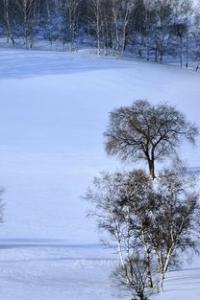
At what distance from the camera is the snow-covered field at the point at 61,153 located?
28.2m

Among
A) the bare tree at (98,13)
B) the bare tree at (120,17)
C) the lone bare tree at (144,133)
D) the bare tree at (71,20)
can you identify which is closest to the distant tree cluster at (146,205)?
the lone bare tree at (144,133)

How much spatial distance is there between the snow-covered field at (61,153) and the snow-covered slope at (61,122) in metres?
0.08

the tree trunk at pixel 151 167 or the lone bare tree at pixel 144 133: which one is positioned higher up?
the lone bare tree at pixel 144 133

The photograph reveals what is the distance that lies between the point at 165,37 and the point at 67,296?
6724cm

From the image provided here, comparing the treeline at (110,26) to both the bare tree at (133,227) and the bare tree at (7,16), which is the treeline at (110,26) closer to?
the bare tree at (7,16)

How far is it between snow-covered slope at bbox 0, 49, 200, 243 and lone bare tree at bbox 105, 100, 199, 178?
82.0 inches

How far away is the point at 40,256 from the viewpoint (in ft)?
101

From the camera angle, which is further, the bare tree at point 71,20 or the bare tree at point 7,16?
the bare tree at point 71,20

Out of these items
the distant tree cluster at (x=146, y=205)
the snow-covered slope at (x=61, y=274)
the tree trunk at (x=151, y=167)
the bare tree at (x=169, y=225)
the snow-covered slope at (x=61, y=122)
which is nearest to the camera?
the snow-covered slope at (x=61, y=274)

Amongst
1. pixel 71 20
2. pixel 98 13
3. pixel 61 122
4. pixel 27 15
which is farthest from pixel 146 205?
pixel 71 20

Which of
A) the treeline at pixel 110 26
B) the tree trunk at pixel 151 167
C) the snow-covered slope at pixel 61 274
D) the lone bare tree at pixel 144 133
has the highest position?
the treeline at pixel 110 26

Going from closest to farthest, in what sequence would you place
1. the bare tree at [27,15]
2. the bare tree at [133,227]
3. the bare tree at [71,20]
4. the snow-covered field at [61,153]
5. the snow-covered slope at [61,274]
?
the bare tree at [133,227]
the snow-covered slope at [61,274]
the snow-covered field at [61,153]
the bare tree at [27,15]
the bare tree at [71,20]

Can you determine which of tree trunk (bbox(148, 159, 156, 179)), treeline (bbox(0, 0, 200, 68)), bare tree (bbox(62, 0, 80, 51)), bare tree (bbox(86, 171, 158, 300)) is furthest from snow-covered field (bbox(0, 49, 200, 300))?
treeline (bbox(0, 0, 200, 68))

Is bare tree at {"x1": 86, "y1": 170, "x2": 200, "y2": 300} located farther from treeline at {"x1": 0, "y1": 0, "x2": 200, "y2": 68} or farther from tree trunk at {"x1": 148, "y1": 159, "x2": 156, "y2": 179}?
treeline at {"x1": 0, "y1": 0, "x2": 200, "y2": 68}
